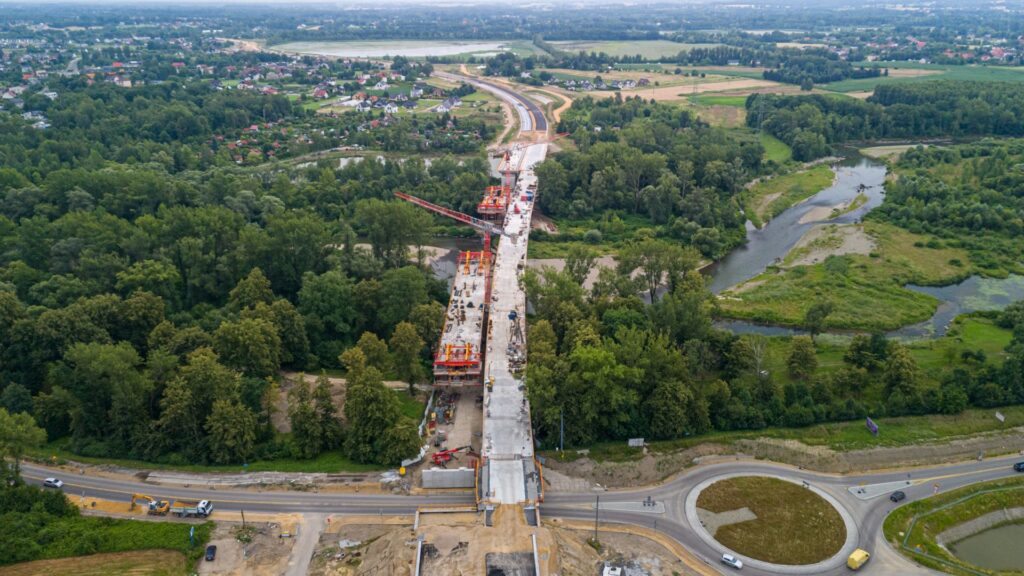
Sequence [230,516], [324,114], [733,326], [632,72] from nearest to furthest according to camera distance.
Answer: [230,516], [733,326], [324,114], [632,72]

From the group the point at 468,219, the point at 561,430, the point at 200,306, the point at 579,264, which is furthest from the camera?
the point at 468,219

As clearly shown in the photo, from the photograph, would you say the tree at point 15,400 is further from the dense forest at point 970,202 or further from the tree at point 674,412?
the dense forest at point 970,202

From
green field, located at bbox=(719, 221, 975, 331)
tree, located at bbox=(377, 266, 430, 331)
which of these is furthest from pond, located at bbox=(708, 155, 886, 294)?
tree, located at bbox=(377, 266, 430, 331)

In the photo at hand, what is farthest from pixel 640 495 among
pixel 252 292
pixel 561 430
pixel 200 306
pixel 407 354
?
pixel 200 306

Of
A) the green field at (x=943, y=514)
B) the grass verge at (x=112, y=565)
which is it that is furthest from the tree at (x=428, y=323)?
the green field at (x=943, y=514)

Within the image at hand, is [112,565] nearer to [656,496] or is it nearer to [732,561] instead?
[656,496]

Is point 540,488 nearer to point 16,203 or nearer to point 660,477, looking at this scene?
point 660,477

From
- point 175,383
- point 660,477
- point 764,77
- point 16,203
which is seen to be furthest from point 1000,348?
point 764,77
